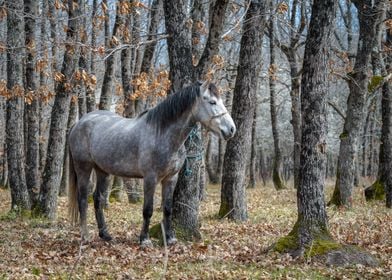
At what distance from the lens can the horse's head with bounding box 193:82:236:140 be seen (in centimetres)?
895

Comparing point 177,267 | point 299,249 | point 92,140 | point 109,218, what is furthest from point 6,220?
point 299,249

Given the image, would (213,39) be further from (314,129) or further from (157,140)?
(314,129)

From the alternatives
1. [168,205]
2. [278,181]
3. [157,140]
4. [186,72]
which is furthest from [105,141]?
[278,181]

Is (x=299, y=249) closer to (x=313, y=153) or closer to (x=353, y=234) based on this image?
(x=313, y=153)

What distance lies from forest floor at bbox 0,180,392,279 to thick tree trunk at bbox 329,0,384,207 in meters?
2.06

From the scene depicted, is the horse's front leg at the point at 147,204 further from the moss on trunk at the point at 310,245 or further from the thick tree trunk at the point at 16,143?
the thick tree trunk at the point at 16,143

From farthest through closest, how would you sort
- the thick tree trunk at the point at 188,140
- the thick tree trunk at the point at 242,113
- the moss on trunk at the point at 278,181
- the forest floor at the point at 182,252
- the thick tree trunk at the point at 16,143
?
1. the moss on trunk at the point at 278,181
2. the thick tree trunk at the point at 16,143
3. the thick tree trunk at the point at 242,113
4. the thick tree trunk at the point at 188,140
5. the forest floor at the point at 182,252

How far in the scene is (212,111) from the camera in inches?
355

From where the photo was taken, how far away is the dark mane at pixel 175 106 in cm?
906

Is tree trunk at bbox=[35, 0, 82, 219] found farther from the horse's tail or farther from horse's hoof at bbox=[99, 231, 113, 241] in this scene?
horse's hoof at bbox=[99, 231, 113, 241]

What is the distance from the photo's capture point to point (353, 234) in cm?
986

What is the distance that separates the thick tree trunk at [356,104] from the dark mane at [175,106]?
7.90m

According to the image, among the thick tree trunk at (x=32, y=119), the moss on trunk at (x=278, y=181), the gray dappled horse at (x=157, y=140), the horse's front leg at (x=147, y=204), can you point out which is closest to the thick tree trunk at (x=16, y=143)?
the thick tree trunk at (x=32, y=119)

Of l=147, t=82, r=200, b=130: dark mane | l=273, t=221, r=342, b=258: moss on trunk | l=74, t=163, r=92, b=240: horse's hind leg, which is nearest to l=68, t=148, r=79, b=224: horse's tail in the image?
l=74, t=163, r=92, b=240: horse's hind leg
